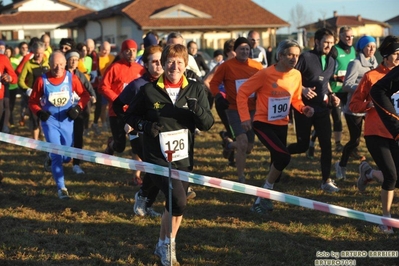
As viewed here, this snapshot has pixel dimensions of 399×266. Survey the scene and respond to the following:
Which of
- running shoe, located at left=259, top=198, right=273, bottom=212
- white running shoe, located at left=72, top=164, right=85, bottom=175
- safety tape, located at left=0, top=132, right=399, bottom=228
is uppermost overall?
safety tape, located at left=0, top=132, right=399, bottom=228

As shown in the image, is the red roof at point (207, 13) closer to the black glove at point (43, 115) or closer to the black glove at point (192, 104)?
the black glove at point (43, 115)

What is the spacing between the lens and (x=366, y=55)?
928 cm

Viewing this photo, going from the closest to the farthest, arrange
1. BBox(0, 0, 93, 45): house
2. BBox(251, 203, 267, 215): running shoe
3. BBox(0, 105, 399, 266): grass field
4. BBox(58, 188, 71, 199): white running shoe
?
1. BBox(0, 105, 399, 266): grass field
2. BBox(251, 203, 267, 215): running shoe
3. BBox(58, 188, 71, 199): white running shoe
4. BBox(0, 0, 93, 45): house

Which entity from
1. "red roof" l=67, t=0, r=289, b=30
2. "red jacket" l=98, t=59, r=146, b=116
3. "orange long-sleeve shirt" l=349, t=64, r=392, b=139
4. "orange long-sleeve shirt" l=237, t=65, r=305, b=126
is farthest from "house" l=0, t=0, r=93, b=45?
"orange long-sleeve shirt" l=349, t=64, r=392, b=139

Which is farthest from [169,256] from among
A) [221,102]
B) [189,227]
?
[221,102]

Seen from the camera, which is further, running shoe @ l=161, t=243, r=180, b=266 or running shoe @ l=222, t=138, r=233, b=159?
running shoe @ l=222, t=138, r=233, b=159

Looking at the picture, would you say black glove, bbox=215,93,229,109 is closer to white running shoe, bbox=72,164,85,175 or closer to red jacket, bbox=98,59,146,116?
red jacket, bbox=98,59,146,116

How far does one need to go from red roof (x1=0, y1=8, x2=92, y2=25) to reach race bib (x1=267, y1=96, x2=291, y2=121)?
57.7 m

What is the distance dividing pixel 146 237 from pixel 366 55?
4.41 meters

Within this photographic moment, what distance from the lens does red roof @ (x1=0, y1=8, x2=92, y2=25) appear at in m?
62.5

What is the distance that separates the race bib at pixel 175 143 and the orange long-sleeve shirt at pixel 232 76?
3.28 m

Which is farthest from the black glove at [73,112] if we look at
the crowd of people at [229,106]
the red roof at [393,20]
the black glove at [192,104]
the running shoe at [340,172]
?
the red roof at [393,20]

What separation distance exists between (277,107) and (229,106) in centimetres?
158

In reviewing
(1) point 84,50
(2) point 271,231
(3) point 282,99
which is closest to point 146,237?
(2) point 271,231
